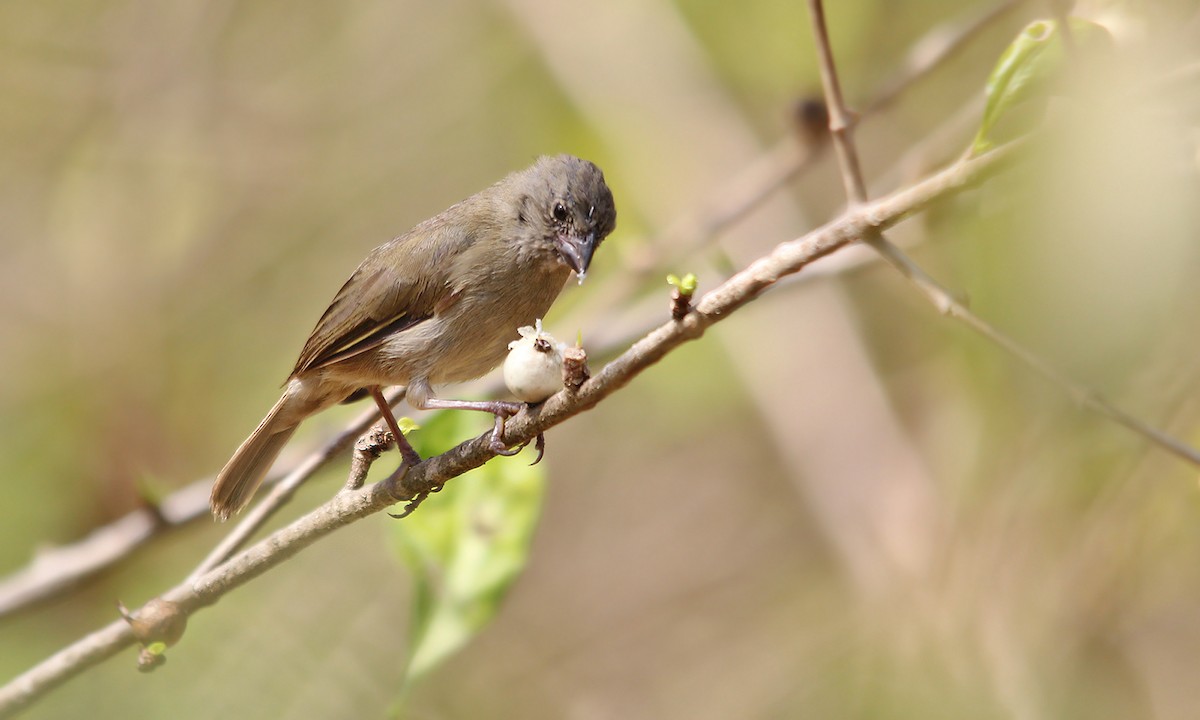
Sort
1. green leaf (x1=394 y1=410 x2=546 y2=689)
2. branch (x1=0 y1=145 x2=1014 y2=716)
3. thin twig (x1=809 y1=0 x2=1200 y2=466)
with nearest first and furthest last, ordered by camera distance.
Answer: branch (x1=0 y1=145 x2=1014 y2=716) → thin twig (x1=809 y1=0 x2=1200 y2=466) → green leaf (x1=394 y1=410 x2=546 y2=689)

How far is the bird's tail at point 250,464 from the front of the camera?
3715mm

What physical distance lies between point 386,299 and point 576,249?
27.2 inches

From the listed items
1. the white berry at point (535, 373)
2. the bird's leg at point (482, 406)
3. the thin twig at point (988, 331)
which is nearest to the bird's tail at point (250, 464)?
the bird's leg at point (482, 406)

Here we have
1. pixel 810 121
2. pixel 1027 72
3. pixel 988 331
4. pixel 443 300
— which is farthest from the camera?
pixel 810 121

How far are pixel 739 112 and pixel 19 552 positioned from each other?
4.59 m

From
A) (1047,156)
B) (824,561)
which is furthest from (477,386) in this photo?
(1047,156)

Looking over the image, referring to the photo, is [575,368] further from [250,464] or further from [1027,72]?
[250,464]

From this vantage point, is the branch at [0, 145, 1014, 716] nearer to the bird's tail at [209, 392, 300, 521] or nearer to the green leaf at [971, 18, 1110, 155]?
the green leaf at [971, 18, 1110, 155]

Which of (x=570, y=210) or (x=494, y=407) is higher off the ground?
(x=570, y=210)

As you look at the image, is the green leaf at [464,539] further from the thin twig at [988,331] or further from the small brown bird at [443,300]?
the thin twig at [988,331]

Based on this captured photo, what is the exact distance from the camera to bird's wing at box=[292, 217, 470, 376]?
12.1 ft

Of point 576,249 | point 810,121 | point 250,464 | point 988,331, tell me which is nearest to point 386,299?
point 576,249

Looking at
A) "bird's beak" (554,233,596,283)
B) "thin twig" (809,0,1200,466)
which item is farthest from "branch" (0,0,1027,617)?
"thin twig" (809,0,1200,466)

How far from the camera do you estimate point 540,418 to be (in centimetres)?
228
